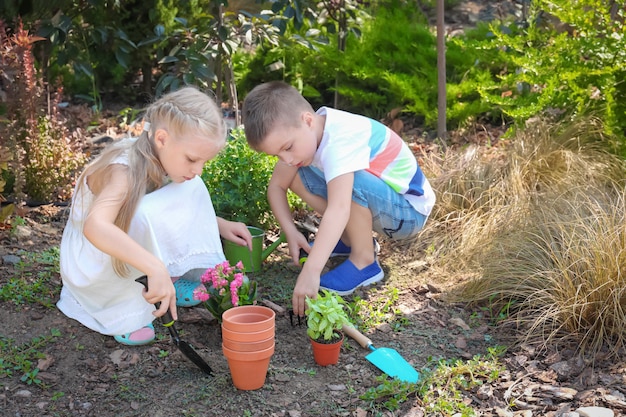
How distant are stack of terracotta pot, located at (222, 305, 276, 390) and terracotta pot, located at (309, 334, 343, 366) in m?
0.23

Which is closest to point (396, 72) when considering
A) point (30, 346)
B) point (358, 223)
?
point (358, 223)

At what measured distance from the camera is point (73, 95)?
5.69 meters

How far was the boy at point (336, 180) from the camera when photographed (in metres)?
2.56

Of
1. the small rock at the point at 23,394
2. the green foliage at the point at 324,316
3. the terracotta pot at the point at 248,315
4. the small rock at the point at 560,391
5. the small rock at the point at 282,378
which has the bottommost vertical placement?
the small rock at the point at 560,391

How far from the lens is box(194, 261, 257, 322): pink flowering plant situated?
232 cm

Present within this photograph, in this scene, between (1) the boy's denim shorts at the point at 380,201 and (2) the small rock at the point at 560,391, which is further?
(1) the boy's denim shorts at the point at 380,201

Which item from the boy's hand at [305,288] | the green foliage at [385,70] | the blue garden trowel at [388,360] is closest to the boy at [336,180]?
the boy's hand at [305,288]

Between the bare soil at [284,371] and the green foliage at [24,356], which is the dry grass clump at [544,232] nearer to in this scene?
the bare soil at [284,371]

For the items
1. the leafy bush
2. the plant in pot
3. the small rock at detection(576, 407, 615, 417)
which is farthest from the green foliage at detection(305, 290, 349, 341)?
the leafy bush

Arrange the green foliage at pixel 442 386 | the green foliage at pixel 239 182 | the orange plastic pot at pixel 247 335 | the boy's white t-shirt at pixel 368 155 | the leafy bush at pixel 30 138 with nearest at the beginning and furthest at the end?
1. the orange plastic pot at pixel 247 335
2. the green foliage at pixel 442 386
3. the boy's white t-shirt at pixel 368 155
4. the green foliage at pixel 239 182
5. the leafy bush at pixel 30 138

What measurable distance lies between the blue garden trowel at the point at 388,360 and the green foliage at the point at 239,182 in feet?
3.07

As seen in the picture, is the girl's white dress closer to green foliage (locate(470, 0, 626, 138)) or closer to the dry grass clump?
the dry grass clump

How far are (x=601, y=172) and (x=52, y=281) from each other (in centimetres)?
267

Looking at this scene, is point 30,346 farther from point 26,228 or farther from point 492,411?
point 492,411
